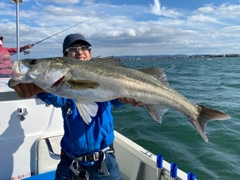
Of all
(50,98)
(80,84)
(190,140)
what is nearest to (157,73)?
(80,84)

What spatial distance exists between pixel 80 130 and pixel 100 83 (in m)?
0.86

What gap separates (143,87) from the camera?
3365mm

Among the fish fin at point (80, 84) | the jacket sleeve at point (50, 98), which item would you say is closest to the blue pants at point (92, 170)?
the jacket sleeve at point (50, 98)

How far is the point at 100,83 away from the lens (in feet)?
10.2

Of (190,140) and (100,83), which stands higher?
(100,83)

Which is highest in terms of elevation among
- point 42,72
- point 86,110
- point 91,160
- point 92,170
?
point 42,72

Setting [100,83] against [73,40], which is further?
[73,40]

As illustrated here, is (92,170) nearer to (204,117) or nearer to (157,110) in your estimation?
(157,110)

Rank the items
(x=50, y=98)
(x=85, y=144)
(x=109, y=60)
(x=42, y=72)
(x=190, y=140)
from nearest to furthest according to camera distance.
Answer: (x=42, y=72)
(x=109, y=60)
(x=50, y=98)
(x=85, y=144)
(x=190, y=140)

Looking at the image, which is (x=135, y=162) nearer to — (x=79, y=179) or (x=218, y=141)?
(x=79, y=179)

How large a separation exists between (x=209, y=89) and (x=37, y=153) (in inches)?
832

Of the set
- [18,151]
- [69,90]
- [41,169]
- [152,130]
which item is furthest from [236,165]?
[69,90]

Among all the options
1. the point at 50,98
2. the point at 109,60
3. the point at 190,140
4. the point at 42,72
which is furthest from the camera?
the point at 190,140

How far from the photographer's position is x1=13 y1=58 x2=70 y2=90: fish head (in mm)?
2863
